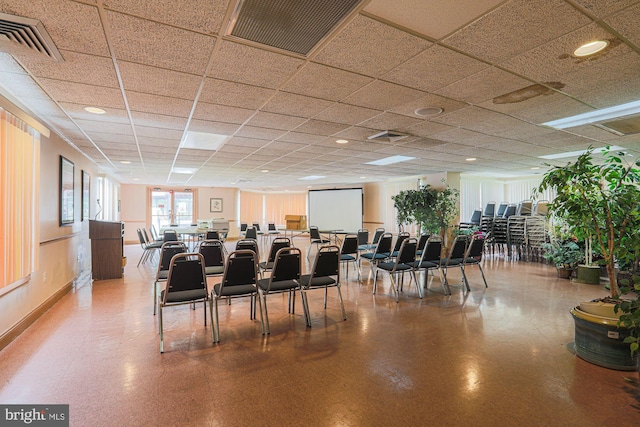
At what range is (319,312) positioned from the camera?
13.5 ft

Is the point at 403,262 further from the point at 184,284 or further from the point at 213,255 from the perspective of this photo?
the point at 184,284

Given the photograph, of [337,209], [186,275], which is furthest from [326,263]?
[337,209]

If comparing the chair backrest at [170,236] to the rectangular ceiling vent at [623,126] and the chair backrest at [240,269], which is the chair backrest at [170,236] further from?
the rectangular ceiling vent at [623,126]

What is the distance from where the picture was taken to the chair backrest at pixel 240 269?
3191 millimetres

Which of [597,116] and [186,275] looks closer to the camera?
[186,275]

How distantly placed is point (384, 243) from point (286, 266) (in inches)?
114

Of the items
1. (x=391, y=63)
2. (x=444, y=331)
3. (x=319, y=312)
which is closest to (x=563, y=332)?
(x=444, y=331)

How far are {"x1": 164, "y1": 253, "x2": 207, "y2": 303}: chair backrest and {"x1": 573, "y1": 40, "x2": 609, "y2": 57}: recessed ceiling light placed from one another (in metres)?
3.51

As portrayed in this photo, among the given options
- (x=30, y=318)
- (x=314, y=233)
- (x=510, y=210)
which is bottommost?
(x=30, y=318)

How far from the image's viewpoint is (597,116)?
3.96 m

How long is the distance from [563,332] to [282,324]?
3162 mm

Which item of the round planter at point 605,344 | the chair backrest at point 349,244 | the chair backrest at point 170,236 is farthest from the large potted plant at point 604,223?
the chair backrest at point 170,236

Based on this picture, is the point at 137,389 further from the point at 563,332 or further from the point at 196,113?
the point at 563,332

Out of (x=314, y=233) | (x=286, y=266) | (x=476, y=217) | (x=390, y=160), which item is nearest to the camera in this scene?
(x=286, y=266)
